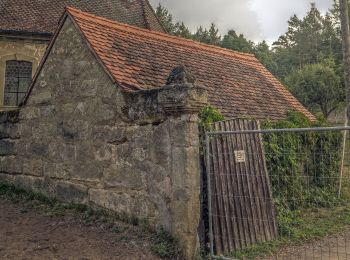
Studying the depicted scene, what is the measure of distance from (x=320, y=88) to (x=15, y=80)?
2296 centimetres

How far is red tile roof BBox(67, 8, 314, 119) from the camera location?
6512 millimetres

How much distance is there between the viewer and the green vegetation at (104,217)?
462cm

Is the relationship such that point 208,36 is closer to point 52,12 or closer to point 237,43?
point 237,43

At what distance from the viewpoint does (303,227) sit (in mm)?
6641

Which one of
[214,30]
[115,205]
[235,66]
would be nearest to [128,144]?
[115,205]

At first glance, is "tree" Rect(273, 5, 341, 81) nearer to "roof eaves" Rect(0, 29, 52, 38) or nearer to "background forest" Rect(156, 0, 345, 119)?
"background forest" Rect(156, 0, 345, 119)

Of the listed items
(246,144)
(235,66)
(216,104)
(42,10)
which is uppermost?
(42,10)

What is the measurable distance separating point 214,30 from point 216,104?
45.8 metres

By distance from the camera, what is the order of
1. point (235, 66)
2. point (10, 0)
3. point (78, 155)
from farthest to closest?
point (10, 0), point (235, 66), point (78, 155)

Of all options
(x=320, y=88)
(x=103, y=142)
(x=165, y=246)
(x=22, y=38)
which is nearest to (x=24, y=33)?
(x=22, y=38)

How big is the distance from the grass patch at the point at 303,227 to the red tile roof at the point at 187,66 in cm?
244

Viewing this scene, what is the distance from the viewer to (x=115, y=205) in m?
5.55

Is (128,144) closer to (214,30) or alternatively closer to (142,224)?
(142,224)

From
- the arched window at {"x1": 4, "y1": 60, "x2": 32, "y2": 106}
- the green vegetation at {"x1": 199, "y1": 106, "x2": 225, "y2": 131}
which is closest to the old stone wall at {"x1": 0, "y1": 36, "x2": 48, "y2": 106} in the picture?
the arched window at {"x1": 4, "y1": 60, "x2": 32, "y2": 106}
